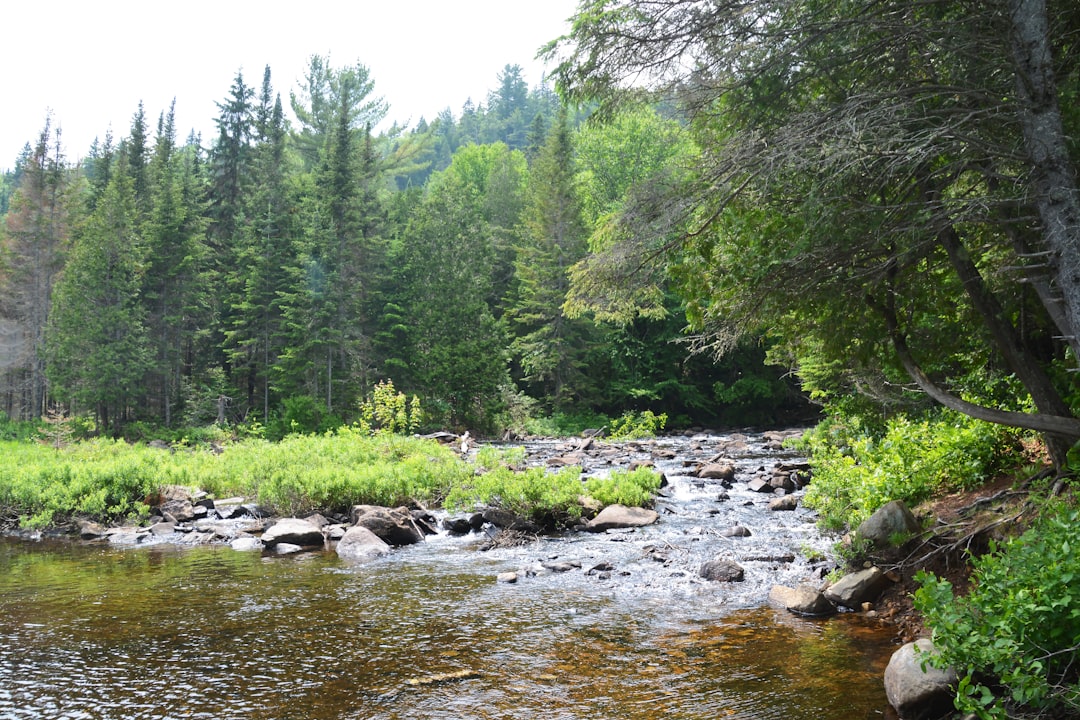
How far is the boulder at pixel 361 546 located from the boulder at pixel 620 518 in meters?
3.55

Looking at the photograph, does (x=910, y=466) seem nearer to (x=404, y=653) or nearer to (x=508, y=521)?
(x=508, y=521)

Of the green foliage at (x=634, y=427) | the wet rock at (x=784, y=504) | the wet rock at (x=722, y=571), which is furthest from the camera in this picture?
the green foliage at (x=634, y=427)

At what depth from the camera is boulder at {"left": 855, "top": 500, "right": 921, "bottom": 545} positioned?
8.18 meters

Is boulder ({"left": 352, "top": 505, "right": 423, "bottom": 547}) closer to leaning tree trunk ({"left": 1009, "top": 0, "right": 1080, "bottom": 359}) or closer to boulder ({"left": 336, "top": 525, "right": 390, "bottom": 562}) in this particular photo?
boulder ({"left": 336, "top": 525, "right": 390, "bottom": 562})

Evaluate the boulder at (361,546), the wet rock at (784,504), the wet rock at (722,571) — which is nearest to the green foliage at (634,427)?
the wet rock at (784,504)

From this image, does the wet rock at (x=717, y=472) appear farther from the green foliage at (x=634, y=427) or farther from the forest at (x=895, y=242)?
the green foliage at (x=634, y=427)

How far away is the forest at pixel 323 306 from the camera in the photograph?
3522cm

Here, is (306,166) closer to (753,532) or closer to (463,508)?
(463,508)

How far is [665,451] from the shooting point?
2561cm

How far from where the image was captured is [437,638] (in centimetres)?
758

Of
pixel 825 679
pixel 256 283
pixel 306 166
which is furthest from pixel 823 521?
pixel 306 166

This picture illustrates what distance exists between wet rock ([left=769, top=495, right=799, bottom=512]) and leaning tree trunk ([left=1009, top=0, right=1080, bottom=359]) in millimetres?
8626

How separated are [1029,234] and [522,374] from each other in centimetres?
3857

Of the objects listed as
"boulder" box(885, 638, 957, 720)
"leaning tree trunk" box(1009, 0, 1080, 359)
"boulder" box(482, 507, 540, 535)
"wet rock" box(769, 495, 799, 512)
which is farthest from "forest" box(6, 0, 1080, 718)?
"boulder" box(482, 507, 540, 535)
